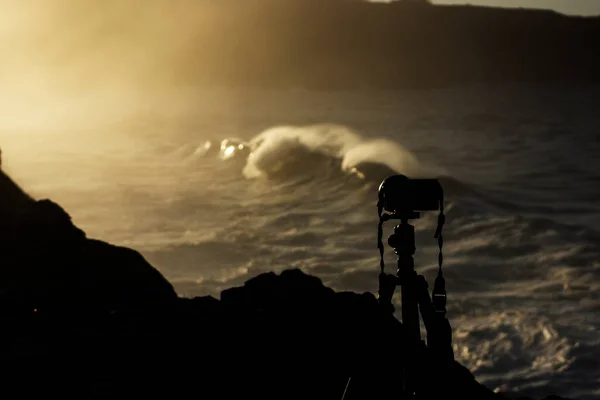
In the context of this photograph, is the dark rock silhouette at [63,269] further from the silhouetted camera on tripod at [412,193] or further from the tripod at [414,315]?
the silhouetted camera on tripod at [412,193]

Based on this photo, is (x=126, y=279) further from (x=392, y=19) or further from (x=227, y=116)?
(x=392, y=19)

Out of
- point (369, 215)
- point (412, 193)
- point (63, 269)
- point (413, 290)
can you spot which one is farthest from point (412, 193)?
point (369, 215)

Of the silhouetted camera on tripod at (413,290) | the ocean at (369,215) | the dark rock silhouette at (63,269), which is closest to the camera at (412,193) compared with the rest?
the silhouetted camera on tripod at (413,290)

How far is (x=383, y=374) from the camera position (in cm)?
416

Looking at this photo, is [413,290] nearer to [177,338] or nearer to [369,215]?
[177,338]

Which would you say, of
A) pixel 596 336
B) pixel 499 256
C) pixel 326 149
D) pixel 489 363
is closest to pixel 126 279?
pixel 489 363

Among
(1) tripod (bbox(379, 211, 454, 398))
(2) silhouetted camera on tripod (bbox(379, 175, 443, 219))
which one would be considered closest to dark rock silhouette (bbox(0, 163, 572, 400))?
(1) tripod (bbox(379, 211, 454, 398))

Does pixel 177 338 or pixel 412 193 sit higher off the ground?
pixel 412 193

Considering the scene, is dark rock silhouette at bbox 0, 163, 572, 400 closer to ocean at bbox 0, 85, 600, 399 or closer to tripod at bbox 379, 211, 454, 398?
tripod at bbox 379, 211, 454, 398

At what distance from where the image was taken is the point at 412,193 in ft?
12.8

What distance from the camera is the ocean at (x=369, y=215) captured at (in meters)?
13.3

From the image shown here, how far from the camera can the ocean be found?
43.6 feet

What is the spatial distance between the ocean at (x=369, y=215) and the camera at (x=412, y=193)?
7.48m

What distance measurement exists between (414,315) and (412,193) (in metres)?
0.52
